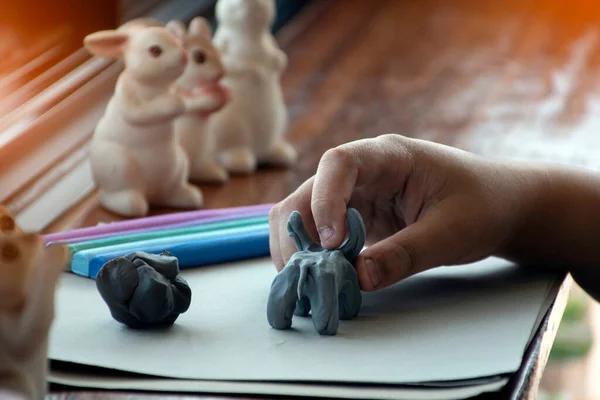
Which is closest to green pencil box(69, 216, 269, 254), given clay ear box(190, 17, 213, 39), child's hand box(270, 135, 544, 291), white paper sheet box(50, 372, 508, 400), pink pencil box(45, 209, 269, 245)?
pink pencil box(45, 209, 269, 245)

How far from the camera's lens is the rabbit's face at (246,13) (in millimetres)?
1238

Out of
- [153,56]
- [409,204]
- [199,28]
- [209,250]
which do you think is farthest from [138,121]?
[409,204]

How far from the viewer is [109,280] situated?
63cm

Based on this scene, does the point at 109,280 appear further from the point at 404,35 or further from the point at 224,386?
the point at 404,35

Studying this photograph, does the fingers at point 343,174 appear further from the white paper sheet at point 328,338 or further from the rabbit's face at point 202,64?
the rabbit's face at point 202,64

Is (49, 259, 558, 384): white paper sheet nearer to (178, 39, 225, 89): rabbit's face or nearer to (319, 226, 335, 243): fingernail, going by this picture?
(319, 226, 335, 243): fingernail

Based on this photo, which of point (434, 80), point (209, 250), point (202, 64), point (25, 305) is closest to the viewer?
point (25, 305)

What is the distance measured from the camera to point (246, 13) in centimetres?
124

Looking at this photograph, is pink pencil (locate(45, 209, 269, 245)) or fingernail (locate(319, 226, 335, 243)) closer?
fingernail (locate(319, 226, 335, 243))

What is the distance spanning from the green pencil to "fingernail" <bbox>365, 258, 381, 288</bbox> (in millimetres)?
224

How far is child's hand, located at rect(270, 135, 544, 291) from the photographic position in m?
0.66

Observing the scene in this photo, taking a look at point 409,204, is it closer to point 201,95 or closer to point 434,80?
point 201,95

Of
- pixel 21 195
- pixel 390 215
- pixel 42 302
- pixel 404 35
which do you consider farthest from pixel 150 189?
pixel 404 35

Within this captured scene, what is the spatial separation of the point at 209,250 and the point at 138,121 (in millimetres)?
292
